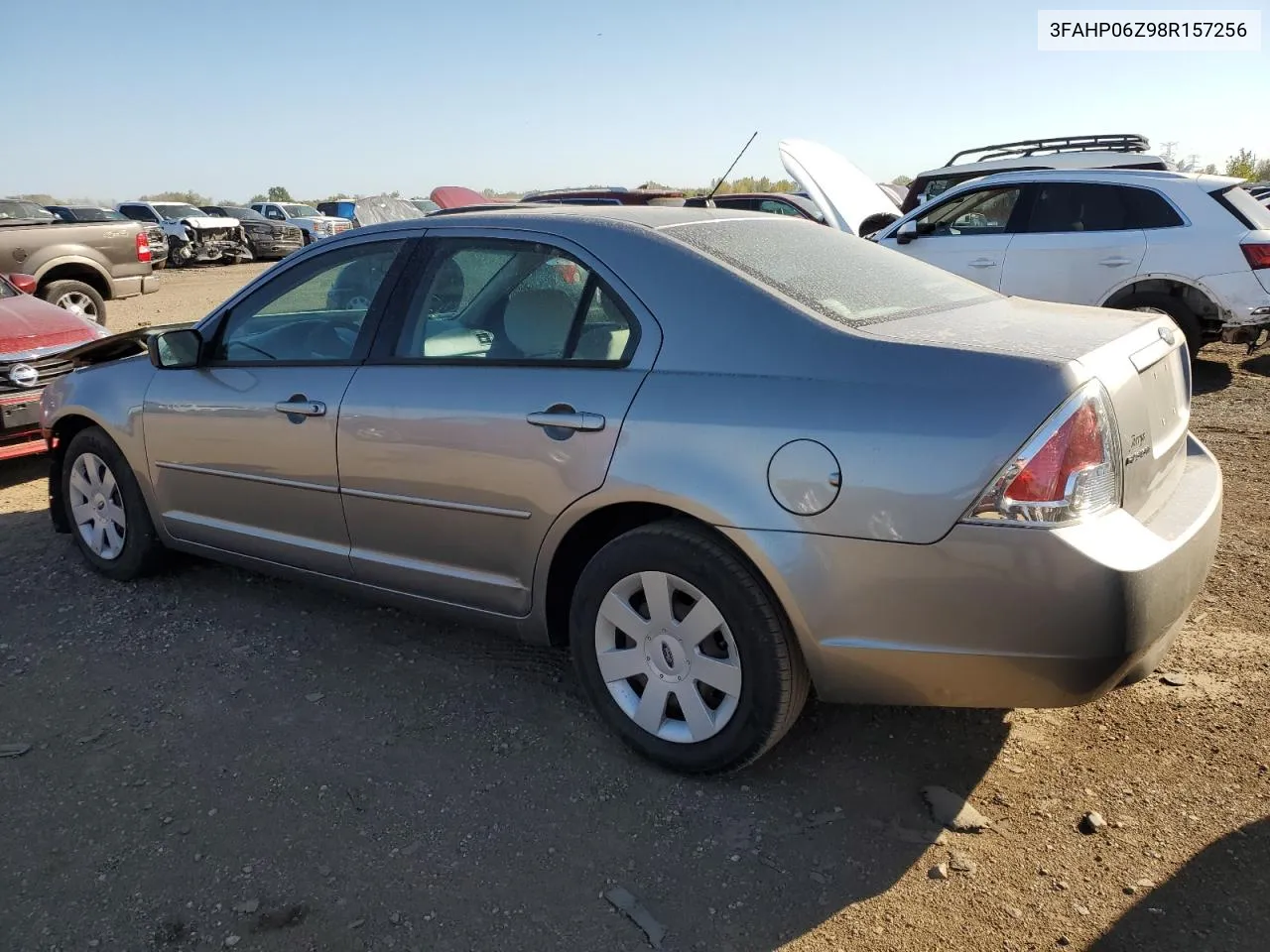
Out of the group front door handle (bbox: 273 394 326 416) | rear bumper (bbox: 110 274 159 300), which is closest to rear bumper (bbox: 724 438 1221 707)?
front door handle (bbox: 273 394 326 416)

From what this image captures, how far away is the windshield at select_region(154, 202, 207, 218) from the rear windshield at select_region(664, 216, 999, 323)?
2733cm

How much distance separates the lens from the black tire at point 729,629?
267cm

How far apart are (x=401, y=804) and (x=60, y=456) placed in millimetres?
3011

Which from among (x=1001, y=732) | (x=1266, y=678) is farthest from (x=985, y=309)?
(x=1266, y=678)

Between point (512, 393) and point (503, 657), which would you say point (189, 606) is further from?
point (512, 393)

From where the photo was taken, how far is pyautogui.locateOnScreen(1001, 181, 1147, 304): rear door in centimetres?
796

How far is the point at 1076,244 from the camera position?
8141mm

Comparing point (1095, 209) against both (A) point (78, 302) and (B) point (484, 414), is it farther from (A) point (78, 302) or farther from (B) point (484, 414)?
(A) point (78, 302)

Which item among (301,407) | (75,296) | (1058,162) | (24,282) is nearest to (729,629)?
(301,407)

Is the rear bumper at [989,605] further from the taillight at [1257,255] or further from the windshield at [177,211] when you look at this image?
the windshield at [177,211]

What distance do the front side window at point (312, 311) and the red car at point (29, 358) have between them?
2.70 meters

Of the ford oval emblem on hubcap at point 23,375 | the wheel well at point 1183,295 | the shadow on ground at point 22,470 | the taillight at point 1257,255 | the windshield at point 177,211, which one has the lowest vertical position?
the shadow on ground at point 22,470

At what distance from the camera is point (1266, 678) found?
3.33m

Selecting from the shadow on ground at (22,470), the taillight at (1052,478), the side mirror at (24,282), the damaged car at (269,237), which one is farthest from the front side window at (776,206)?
the damaged car at (269,237)
